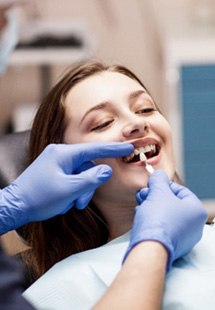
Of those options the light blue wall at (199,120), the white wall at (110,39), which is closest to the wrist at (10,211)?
the light blue wall at (199,120)

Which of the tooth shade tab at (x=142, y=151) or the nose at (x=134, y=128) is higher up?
the nose at (x=134, y=128)

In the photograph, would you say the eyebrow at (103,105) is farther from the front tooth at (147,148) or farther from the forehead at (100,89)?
the front tooth at (147,148)

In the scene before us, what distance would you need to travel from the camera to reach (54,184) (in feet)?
4.30

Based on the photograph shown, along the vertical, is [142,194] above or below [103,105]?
below

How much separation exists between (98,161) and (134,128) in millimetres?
118

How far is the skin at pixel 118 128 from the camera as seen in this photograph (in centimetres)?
141

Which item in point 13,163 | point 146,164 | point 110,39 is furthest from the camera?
point 110,39

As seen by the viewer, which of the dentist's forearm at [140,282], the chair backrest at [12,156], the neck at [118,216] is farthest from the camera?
the chair backrest at [12,156]

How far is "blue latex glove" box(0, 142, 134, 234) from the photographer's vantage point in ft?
4.25

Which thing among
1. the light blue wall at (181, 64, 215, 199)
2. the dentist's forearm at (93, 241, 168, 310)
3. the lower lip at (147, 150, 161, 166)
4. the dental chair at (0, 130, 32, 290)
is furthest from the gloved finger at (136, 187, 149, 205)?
the light blue wall at (181, 64, 215, 199)

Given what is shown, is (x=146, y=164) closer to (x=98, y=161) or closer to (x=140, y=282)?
(x=98, y=161)

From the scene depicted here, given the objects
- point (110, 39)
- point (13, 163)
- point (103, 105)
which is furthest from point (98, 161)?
point (110, 39)

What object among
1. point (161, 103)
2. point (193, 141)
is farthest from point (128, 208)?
point (161, 103)

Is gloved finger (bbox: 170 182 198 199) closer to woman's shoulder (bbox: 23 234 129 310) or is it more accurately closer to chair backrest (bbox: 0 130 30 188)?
woman's shoulder (bbox: 23 234 129 310)
